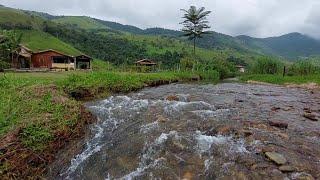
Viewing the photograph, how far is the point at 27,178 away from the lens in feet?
31.8

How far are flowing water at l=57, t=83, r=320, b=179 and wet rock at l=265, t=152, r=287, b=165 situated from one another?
0.14 metres

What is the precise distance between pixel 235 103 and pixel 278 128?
7588 mm

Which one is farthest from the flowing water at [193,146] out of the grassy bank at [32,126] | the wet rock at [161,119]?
the grassy bank at [32,126]

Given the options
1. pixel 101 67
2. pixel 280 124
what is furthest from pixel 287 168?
pixel 101 67

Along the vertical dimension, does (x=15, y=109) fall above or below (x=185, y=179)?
above

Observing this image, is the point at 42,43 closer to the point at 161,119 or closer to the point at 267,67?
the point at 267,67

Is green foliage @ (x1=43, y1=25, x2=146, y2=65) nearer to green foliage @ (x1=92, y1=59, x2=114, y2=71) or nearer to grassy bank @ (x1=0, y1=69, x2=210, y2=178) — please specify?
green foliage @ (x1=92, y1=59, x2=114, y2=71)

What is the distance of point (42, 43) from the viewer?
123750 millimetres

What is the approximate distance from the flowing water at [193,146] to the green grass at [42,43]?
104 meters

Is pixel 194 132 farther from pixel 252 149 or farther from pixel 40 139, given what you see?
pixel 40 139

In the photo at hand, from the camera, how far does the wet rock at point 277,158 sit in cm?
1016

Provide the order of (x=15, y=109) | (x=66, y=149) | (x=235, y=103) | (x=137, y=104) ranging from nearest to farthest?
(x=66, y=149)
(x=15, y=109)
(x=137, y=104)
(x=235, y=103)

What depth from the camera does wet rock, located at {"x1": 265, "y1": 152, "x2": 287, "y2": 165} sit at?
10.2 metres

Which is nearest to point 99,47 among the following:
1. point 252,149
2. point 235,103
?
point 235,103
